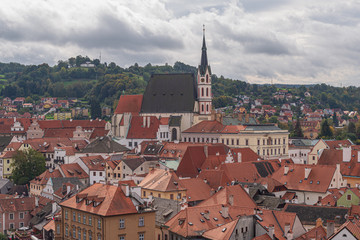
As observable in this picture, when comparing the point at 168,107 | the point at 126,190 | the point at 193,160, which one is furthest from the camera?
the point at 168,107

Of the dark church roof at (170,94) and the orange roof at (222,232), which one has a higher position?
the dark church roof at (170,94)

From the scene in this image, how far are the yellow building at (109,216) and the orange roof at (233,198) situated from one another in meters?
9.69

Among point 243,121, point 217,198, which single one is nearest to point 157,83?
point 243,121

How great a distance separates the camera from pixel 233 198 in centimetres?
5909

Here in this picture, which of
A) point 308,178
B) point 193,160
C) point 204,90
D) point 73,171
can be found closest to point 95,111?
point 204,90

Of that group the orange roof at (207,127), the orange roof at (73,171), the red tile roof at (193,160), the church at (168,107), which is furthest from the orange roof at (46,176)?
the orange roof at (207,127)

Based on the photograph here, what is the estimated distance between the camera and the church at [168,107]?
396ft

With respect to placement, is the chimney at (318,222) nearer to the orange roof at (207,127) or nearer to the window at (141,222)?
the window at (141,222)

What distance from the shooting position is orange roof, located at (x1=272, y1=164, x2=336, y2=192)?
71.7m

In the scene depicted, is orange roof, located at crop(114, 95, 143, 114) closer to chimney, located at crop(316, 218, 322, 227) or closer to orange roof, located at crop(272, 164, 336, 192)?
orange roof, located at crop(272, 164, 336, 192)

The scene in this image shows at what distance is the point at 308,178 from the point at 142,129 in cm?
5255

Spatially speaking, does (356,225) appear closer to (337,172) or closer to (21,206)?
(337,172)

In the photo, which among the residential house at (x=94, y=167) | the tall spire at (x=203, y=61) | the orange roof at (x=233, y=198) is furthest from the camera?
the tall spire at (x=203, y=61)

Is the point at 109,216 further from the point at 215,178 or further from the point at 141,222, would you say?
the point at 215,178
